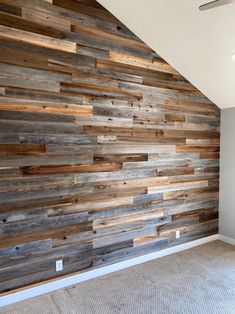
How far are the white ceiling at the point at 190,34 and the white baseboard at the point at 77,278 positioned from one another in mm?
2197

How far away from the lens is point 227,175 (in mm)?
3703

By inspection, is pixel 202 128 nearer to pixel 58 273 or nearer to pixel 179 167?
pixel 179 167

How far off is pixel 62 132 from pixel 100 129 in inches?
16.9

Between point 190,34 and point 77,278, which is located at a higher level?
point 190,34

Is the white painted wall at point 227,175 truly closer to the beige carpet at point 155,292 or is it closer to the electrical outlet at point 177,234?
the beige carpet at point 155,292

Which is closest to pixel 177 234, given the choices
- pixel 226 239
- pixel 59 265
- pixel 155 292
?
pixel 226 239

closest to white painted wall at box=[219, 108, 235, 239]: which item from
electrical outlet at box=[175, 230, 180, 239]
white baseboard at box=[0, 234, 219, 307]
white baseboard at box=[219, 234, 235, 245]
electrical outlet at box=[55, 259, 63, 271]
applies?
white baseboard at box=[219, 234, 235, 245]

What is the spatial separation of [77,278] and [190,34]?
2771 millimetres

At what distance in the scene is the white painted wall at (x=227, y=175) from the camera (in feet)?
11.9

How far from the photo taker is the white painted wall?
363 centimetres

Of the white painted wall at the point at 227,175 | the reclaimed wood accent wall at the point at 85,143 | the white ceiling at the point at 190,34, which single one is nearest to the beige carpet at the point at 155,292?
the reclaimed wood accent wall at the point at 85,143

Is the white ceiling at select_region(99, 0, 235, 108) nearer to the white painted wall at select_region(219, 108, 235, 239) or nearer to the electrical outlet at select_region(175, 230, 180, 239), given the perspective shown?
the white painted wall at select_region(219, 108, 235, 239)

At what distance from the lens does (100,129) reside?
279 cm

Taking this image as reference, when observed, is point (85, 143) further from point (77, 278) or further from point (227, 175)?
point (227, 175)
